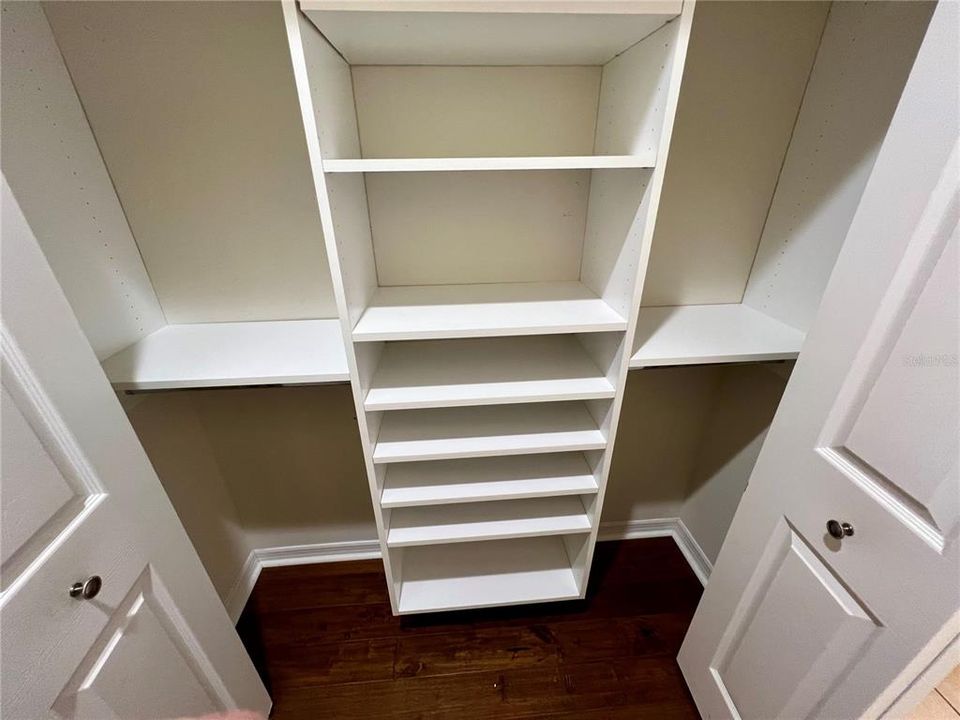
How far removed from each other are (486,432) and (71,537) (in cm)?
81

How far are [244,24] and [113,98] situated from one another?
0.36 meters

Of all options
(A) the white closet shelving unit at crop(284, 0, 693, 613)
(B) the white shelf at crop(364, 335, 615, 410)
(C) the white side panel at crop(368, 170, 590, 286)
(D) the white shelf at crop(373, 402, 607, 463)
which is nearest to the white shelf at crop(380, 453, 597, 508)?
(A) the white closet shelving unit at crop(284, 0, 693, 613)

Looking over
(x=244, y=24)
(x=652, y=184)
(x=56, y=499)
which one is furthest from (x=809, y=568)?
(x=244, y=24)

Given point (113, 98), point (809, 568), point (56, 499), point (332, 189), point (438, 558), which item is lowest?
point (438, 558)

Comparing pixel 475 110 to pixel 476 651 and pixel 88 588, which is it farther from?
pixel 476 651

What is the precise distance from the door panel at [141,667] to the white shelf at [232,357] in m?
0.42

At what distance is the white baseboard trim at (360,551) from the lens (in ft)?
5.11

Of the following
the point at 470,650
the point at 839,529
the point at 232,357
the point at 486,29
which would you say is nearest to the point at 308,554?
the point at 470,650

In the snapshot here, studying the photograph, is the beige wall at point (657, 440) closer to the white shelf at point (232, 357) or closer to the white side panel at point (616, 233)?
the white side panel at point (616, 233)

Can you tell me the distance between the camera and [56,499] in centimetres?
57

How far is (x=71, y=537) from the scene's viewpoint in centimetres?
59

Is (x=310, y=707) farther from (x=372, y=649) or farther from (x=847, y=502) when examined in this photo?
(x=847, y=502)

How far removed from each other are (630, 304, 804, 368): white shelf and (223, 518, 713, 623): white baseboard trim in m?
0.94

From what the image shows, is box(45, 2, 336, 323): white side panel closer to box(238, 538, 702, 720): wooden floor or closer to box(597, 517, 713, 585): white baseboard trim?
box(238, 538, 702, 720): wooden floor
